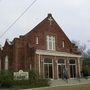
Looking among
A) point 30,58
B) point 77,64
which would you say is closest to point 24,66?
point 30,58

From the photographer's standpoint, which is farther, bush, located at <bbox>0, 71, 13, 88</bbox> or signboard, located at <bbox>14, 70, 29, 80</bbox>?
signboard, located at <bbox>14, 70, 29, 80</bbox>

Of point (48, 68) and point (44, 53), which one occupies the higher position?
point (44, 53)

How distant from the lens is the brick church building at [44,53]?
1794 inches

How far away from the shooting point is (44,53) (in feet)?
149

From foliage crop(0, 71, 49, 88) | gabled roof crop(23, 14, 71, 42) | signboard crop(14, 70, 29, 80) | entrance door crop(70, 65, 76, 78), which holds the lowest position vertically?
foliage crop(0, 71, 49, 88)

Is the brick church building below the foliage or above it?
above

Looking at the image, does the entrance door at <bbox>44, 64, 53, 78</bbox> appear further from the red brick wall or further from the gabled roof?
the gabled roof

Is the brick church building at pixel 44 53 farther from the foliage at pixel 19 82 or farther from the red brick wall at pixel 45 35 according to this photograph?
the foliage at pixel 19 82

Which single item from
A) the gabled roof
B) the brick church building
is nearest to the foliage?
the brick church building

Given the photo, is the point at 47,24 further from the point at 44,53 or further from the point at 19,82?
the point at 19,82

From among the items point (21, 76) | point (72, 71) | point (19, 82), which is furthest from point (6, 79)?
point (72, 71)

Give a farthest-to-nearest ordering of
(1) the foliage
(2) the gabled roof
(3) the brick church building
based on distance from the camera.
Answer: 1. (2) the gabled roof
2. (3) the brick church building
3. (1) the foliage

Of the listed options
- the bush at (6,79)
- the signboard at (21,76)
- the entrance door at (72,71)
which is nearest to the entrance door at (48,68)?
the entrance door at (72,71)

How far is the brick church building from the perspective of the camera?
149ft
